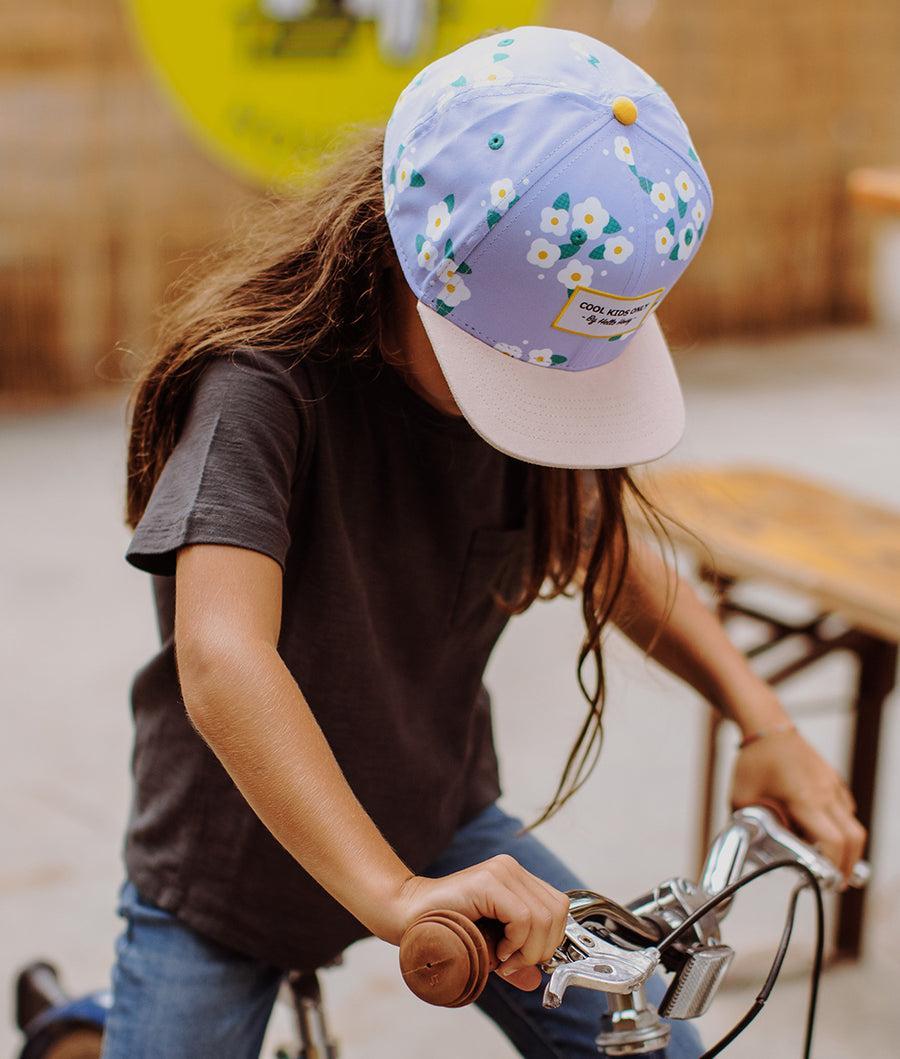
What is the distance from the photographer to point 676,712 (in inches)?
142

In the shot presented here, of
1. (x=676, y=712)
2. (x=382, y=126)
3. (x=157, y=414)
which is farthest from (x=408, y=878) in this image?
(x=676, y=712)

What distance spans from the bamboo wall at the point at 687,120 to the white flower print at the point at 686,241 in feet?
11.5

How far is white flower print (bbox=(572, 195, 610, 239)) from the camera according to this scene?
3.43 feet

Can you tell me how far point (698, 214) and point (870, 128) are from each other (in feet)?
23.8

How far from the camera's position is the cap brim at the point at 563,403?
113cm

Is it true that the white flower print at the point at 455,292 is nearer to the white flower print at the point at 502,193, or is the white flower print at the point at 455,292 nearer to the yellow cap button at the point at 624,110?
the white flower print at the point at 502,193

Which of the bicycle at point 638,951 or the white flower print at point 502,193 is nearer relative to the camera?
the bicycle at point 638,951

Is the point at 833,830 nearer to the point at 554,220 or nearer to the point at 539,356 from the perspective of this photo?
the point at 539,356

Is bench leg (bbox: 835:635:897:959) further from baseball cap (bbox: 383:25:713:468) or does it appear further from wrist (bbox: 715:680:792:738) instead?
baseball cap (bbox: 383:25:713:468)

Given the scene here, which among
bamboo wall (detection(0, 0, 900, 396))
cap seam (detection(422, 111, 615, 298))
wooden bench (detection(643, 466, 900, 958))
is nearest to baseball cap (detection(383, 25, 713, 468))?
cap seam (detection(422, 111, 615, 298))

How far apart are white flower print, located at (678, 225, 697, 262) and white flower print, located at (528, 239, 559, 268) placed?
0.38 ft

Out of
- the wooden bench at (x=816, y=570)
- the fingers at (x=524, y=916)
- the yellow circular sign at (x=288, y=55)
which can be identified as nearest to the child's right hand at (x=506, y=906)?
the fingers at (x=524, y=916)

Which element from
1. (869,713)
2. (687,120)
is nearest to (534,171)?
(869,713)

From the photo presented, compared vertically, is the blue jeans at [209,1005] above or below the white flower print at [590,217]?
below
